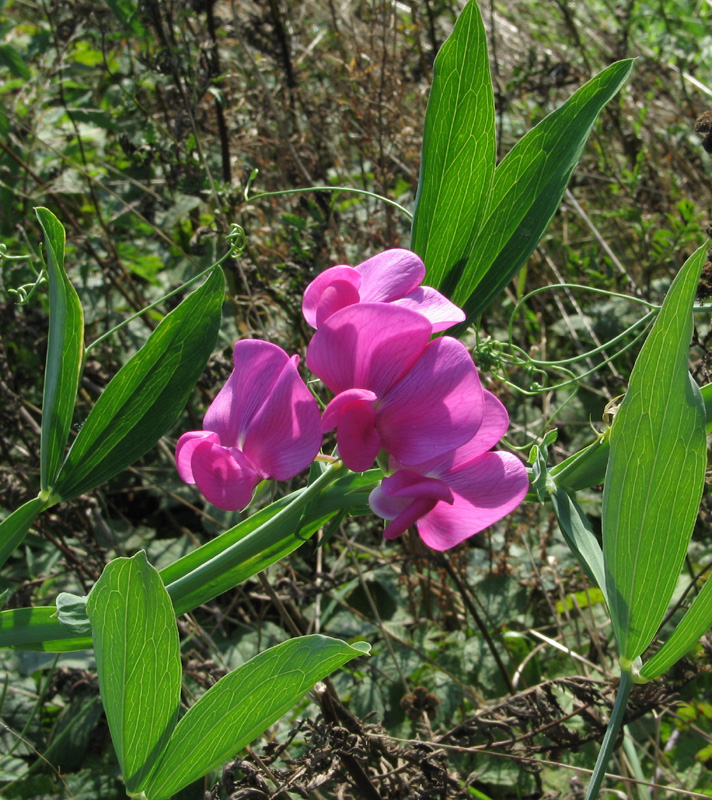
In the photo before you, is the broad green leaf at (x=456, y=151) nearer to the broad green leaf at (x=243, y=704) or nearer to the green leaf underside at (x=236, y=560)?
the green leaf underside at (x=236, y=560)

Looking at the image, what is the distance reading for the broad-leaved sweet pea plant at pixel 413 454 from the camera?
0.61 metres

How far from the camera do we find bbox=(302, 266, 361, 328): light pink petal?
2.28 ft

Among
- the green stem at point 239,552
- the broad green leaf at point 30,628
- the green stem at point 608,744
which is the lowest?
the green stem at point 608,744

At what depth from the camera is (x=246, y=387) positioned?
0.68 metres

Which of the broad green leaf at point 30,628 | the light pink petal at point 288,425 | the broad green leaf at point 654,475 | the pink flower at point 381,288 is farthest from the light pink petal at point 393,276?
the broad green leaf at point 30,628

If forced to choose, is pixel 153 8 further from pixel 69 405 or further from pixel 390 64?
pixel 69 405

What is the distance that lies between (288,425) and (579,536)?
0.29 metres

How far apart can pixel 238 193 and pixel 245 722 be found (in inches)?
48.7

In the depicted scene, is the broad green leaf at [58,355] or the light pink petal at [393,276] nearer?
the light pink petal at [393,276]

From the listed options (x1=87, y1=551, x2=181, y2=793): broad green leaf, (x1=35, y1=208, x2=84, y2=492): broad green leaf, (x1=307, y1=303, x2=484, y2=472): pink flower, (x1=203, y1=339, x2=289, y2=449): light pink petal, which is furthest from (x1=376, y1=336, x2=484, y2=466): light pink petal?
(x1=35, y1=208, x2=84, y2=492): broad green leaf

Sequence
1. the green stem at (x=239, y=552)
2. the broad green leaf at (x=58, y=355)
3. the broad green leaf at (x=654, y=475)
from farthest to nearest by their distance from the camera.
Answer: the broad green leaf at (x=58, y=355) → the green stem at (x=239, y=552) → the broad green leaf at (x=654, y=475)

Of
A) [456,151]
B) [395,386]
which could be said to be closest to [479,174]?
[456,151]

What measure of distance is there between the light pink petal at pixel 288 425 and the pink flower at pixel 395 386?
0.02 meters

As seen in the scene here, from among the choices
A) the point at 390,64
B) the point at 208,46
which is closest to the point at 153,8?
the point at 208,46
